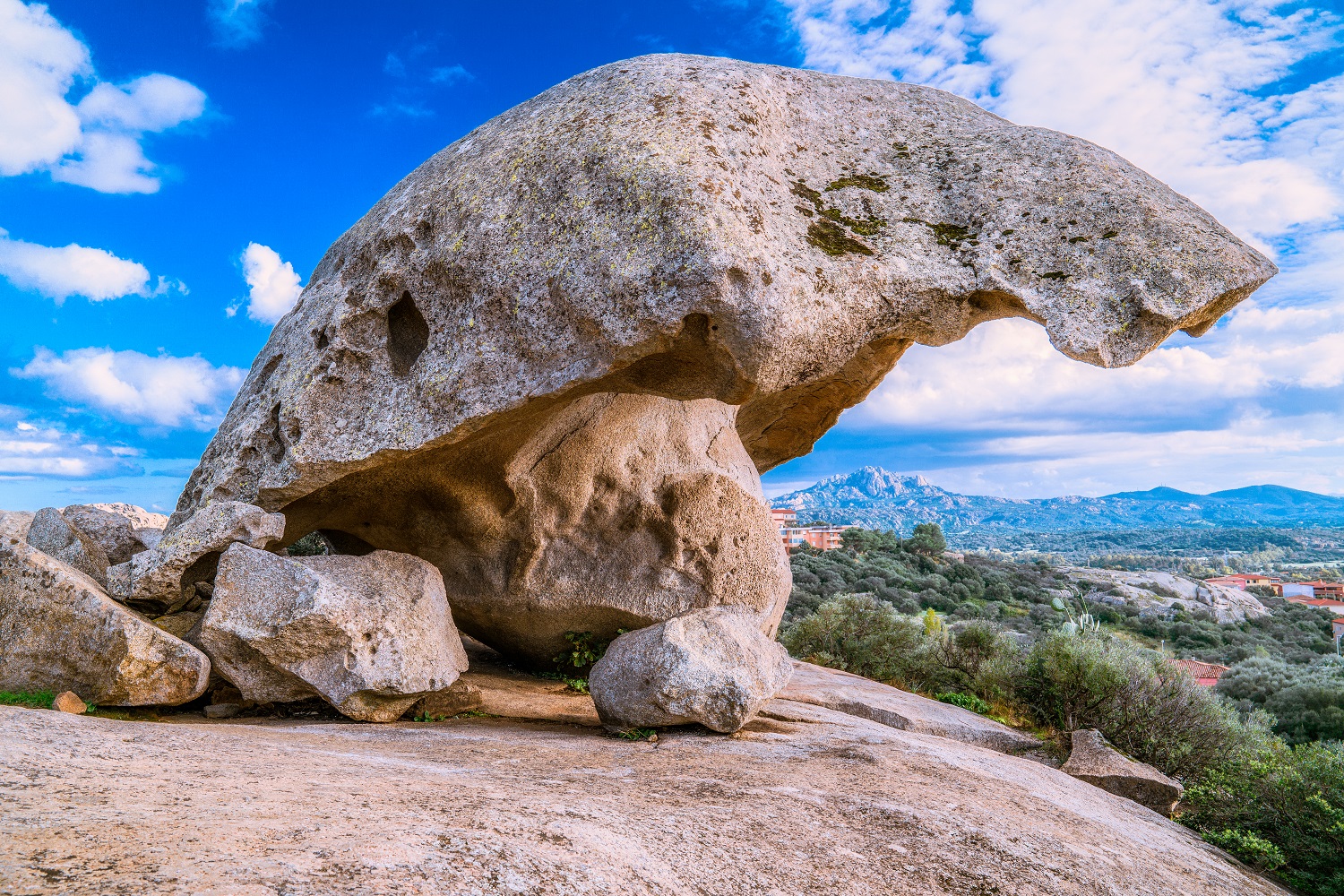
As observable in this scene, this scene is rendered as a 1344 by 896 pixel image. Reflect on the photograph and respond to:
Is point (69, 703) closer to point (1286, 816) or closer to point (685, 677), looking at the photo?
point (685, 677)

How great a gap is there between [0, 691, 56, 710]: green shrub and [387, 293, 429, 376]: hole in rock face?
15.8ft

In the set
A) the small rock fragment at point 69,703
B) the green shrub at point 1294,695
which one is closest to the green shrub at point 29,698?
the small rock fragment at point 69,703

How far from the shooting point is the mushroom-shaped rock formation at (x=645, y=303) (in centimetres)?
795

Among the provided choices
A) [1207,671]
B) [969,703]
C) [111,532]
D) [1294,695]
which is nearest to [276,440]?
[111,532]

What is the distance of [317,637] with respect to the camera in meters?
8.16

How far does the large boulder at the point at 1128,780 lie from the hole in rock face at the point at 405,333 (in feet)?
32.3

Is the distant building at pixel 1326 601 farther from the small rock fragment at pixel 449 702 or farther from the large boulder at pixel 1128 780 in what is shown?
the small rock fragment at pixel 449 702

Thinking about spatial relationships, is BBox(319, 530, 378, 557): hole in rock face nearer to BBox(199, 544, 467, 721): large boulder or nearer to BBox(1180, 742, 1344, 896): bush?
BBox(199, 544, 467, 721): large boulder

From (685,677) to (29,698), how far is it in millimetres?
6602

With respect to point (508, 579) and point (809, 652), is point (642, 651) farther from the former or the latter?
point (809, 652)

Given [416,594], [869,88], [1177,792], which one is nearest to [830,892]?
[416,594]

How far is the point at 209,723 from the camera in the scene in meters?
7.87

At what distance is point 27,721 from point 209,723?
2.50m

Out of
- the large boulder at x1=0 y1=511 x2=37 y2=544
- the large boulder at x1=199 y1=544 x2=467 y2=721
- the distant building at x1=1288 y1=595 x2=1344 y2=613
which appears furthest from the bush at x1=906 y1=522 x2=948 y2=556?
the large boulder at x1=0 y1=511 x2=37 y2=544
